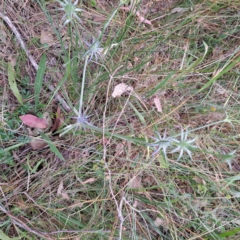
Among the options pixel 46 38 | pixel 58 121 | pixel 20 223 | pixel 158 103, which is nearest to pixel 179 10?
pixel 158 103

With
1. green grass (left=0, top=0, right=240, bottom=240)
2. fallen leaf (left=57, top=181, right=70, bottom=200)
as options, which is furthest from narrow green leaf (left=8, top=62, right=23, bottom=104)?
fallen leaf (left=57, top=181, right=70, bottom=200)

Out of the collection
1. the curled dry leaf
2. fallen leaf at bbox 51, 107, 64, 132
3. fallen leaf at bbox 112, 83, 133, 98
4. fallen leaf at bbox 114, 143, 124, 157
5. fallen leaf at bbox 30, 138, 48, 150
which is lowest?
the curled dry leaf

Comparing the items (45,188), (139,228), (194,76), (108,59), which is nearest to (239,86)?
(194,76)

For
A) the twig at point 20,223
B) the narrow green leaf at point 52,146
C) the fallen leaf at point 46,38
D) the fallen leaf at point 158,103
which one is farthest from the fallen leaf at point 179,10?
the twig at point 20,223

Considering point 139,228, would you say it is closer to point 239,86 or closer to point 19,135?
point 19,135

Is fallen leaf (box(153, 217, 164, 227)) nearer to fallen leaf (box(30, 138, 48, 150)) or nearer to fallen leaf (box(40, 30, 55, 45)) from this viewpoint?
fallen leaf (box(30, 138, 48, 150))

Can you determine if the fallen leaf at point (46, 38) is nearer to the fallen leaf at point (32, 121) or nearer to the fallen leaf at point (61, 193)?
the fallen leaf at point (32, 121)
